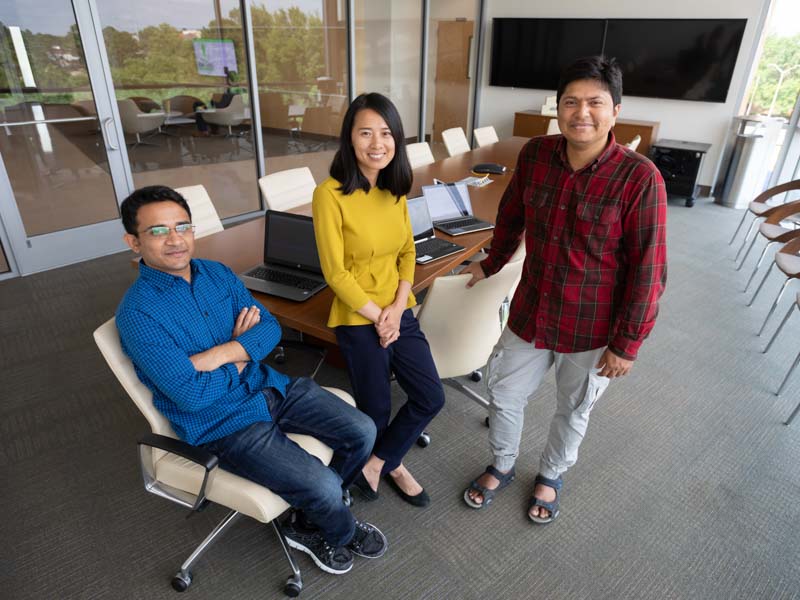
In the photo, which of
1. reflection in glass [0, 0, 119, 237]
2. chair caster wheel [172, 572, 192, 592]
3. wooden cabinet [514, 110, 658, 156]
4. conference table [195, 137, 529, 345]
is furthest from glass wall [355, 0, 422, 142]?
chair caster wheel [172, 572, 192, 592]

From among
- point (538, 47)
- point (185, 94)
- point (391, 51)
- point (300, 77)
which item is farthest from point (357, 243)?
point (538, 47)

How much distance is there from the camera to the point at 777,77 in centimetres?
579

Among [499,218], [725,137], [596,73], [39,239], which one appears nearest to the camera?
Answer: [596,73]

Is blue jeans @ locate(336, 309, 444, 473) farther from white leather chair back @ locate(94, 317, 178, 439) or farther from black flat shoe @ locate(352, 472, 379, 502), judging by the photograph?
white leather chair back @ locate(94, 317, 178, 439)

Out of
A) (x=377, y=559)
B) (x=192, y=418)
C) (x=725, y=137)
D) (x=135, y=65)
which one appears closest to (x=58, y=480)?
(x=192, y=418)

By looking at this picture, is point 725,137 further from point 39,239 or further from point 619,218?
point 39,239

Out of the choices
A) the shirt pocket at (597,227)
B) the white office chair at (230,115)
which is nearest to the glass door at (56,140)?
the white office chair at (230,115)

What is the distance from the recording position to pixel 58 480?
2.11 m

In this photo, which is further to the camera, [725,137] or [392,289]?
[725,137]

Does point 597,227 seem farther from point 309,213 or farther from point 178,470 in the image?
point 309,213

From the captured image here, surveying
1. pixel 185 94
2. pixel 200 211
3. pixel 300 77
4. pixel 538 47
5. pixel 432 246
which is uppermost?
pixel 538 47

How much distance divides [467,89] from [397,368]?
727 cm

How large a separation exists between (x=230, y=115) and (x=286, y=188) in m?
2.55

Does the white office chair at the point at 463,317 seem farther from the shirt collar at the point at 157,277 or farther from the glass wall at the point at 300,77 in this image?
the glass wall at the point at 300,77
